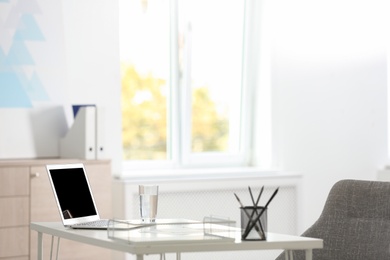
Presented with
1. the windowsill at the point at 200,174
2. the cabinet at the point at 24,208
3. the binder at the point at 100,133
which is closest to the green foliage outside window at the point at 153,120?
the windowsill at the point at 200,174

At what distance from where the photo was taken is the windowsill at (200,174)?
5.52 metres

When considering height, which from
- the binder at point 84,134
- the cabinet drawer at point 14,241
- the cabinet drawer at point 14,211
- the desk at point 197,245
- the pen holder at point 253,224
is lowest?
the cabinet drawer at point 14,241

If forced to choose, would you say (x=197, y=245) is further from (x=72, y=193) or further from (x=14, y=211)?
(x=14, y=211)

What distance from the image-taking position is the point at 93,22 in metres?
5.43

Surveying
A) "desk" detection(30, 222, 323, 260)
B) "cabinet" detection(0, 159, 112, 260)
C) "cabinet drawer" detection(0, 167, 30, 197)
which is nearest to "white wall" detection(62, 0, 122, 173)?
"cabinet" detection(0, 159, 112, 260)

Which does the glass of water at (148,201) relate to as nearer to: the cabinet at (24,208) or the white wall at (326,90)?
the cabinet at (24,208)

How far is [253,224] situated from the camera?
280 centimetres

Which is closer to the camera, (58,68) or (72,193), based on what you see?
(72,193)

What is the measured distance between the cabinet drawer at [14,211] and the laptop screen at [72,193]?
1.28 meters

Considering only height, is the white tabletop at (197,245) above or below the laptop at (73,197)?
below

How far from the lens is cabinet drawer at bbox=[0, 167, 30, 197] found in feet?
15.1

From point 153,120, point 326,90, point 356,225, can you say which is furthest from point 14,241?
point 326,90

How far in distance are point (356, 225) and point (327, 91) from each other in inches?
104

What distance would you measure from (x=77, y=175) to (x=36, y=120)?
1876 millimetres
